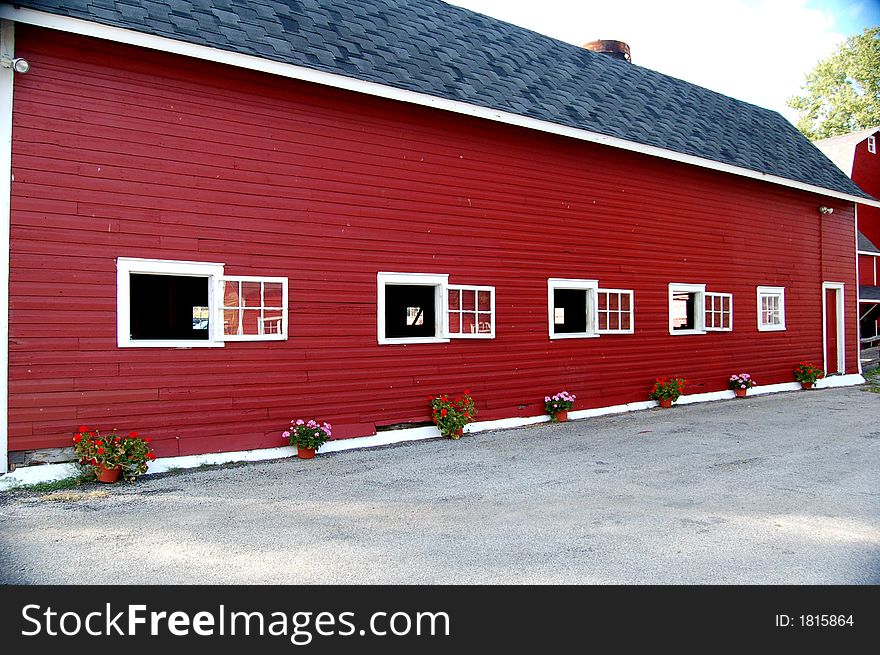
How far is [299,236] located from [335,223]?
490mm

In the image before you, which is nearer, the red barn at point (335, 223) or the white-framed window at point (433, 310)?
the red barn at point (335, 223)

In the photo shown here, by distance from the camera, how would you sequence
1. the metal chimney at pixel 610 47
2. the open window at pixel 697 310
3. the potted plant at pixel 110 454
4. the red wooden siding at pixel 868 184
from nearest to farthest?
1. the potted plant at pixel 110 454
2. the open window at pixel 697 310
3. the metal chimney at pixel 610 47
4. the red wooden siding at pixel 868 184

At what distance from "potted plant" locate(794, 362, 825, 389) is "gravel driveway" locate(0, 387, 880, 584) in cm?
616

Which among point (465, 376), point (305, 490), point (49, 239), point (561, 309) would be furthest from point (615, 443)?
point (49, 239)

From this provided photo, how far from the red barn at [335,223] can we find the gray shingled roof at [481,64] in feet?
0.16

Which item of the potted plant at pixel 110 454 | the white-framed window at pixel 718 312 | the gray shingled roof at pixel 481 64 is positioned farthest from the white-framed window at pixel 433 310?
the white-framed window at pixel 718 312

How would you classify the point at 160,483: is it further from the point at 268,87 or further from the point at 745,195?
the point at 745,195

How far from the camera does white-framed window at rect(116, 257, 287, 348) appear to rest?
6812 millimetres

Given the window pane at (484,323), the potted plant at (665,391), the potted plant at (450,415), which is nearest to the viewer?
the potted plant at (450,415)

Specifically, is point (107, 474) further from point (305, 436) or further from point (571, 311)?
point (571, 311)

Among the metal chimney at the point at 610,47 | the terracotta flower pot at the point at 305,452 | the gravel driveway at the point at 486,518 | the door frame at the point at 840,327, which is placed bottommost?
the gravel driveway at the point at 486,518

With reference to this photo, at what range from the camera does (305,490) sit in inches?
245

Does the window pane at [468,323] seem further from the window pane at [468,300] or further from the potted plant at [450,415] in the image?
the potted plant at [450,415]

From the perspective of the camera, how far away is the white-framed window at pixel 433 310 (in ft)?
28.9
